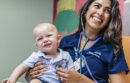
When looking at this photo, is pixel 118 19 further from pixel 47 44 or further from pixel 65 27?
pixel 65 27

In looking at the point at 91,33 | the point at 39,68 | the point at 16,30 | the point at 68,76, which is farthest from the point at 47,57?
the point at 16,30

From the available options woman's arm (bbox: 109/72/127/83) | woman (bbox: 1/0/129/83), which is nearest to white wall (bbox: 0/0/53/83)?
woman (bbox: 1/0/129/83)

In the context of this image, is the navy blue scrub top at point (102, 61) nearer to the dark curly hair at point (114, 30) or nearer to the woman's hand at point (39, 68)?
the dark curly hair at point (114, 30)

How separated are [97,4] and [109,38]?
0.30 metres

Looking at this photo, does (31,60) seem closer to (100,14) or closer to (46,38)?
(46,38)

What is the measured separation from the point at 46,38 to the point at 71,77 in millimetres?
332

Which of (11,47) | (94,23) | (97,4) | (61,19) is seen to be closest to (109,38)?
(94,23)

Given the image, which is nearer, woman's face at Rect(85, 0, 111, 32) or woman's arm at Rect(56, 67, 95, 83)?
woman's arm at Rect(56, 67, 95, 83)

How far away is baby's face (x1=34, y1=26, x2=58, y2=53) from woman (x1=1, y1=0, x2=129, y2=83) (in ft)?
0.41

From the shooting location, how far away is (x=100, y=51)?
4.50ft

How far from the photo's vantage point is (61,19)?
2975 millimetres

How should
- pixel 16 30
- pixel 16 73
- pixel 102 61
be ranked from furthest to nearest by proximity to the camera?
pixel 16 30 → pixel 102 61 → pixel 16 73

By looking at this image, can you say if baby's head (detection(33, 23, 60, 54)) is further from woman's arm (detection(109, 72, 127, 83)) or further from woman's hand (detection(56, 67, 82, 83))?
woman's arm (detection(109, 72, 127, 83))

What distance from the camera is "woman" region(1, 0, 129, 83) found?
4.25 ft
